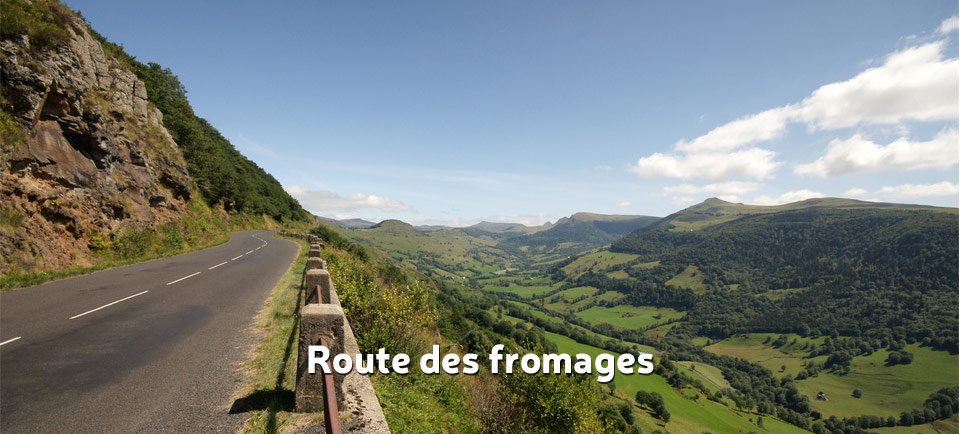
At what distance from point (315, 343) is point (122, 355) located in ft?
17.2

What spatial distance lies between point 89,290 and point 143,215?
1306 cm

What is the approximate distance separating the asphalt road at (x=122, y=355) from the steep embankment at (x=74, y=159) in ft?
14.9

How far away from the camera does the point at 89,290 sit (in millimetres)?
11641

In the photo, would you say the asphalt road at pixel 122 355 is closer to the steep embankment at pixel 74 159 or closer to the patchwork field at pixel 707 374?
the steep embankment at pixel 74 159

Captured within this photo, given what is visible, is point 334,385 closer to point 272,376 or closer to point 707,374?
point 272,376

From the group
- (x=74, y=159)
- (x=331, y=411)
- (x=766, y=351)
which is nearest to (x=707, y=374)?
(x=766, y=351)

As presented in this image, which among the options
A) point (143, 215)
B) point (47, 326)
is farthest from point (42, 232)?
point (47, 326)

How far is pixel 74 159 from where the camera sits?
58.1 feet

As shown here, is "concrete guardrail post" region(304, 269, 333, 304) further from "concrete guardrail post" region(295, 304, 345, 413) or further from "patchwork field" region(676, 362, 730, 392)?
"patchwork field" region(676, 362, 730, 392)

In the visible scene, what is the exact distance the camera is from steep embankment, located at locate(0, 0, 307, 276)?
14422mm

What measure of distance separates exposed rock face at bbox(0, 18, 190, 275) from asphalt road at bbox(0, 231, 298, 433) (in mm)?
4079

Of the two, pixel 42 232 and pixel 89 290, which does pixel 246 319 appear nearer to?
pixel 89 290

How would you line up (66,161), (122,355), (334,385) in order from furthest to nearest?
(66,161)
(122,355)
(334,385)

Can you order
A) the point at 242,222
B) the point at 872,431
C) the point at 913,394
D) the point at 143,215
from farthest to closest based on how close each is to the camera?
the point at 913,394, the point at 872,431, the point at 242,222, the point at 143,215
